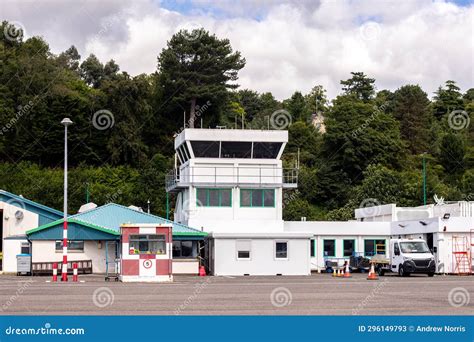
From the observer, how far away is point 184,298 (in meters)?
27.5

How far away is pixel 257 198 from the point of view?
60.2 metres

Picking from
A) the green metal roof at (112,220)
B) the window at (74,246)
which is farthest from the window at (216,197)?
the window at (74,246)

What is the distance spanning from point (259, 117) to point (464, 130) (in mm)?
28233

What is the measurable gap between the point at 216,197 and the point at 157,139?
4250 centimetres

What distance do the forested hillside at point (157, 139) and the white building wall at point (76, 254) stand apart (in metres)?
31.7

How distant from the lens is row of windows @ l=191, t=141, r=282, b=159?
5988 cm

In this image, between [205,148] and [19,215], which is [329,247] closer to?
[205,148]

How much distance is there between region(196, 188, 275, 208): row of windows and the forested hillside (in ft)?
92.5

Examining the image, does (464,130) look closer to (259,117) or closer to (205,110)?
(259,117)

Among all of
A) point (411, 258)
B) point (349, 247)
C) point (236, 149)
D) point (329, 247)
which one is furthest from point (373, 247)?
point (411, 258)

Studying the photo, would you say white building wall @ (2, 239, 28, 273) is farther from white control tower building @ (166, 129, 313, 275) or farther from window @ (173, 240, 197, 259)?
white control tower building @ (166, 129, 313, 275)

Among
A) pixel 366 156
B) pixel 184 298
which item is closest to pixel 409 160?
pixel 366 156

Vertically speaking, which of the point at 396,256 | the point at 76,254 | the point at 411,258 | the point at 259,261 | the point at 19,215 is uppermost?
the point at 19,215

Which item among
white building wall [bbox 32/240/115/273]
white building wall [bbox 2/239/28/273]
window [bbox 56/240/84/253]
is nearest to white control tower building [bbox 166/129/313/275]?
white building wall [bbox 32/240/115/273]
